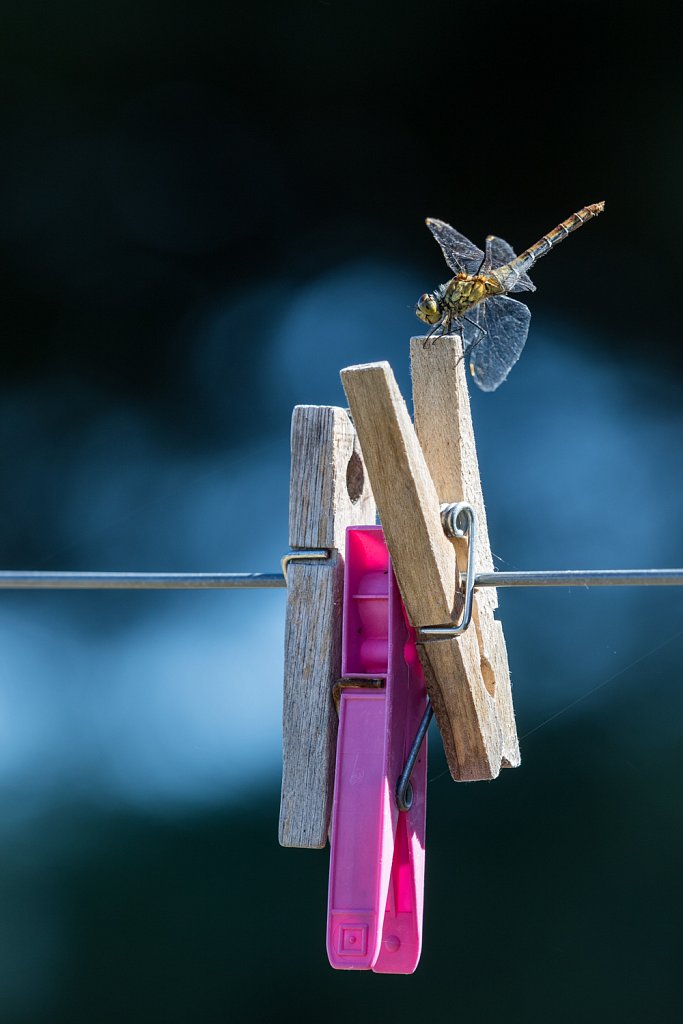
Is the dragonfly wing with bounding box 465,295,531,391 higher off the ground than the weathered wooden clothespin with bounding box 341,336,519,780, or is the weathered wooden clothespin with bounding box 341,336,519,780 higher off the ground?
the dragonfly wing with bounding box 465,295,531,391

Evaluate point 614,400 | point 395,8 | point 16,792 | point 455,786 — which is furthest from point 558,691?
point 395,8

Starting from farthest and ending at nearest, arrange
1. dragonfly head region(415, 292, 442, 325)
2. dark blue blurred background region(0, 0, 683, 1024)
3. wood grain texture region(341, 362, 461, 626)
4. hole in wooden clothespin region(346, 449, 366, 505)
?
dark blue blurred background region(0, 0, 683, 1024)
dragonfly head region(415, 292, 442, 325)
hole in wooden clothespin region(346, 449, 366, 505)
wood grain texture region(341, 362, 461, 626)

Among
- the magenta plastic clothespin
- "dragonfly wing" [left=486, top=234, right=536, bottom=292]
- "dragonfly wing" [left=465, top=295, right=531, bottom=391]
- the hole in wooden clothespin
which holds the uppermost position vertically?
"dragonfly wing" [left=486, top=234, right=536, bottom=292]

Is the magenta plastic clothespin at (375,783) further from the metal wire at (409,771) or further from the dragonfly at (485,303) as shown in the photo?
the dragonfly at (485,303)

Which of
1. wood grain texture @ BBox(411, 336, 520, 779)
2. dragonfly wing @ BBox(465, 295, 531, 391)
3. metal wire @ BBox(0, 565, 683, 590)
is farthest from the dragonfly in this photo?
metal wire @ BBox(0, 565, 683, 590)

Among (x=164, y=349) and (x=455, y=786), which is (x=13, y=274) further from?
(x=455, y=786)

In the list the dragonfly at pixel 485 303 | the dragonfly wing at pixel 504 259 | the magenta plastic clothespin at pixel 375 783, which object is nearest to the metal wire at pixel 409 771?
the magenta plastic clothespin at pixel 375 783

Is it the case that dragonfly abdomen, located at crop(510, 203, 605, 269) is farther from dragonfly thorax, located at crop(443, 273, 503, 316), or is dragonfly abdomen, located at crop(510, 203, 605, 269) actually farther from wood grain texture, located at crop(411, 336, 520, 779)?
wood grain texture, located at crop(411, 336, 520, 779)
